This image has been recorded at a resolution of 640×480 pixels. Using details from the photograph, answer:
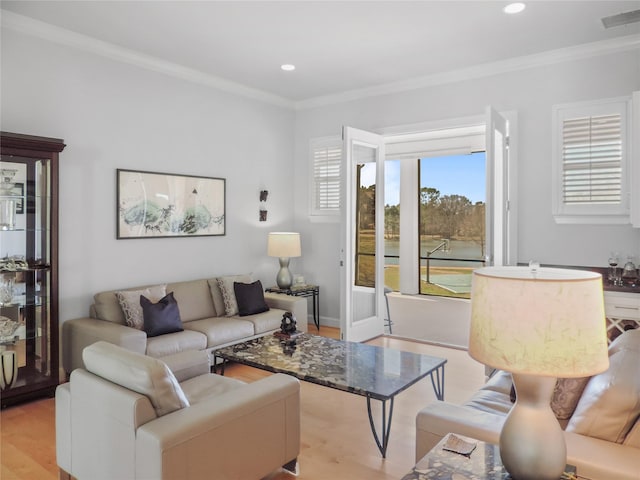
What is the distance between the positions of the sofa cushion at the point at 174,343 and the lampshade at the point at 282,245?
5.84ft

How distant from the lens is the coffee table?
9.14 feet

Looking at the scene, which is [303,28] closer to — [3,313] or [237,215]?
[237,215]

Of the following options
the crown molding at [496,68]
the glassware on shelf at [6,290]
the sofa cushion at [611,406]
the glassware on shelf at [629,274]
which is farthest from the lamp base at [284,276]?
the sofa cushion at [611,406]

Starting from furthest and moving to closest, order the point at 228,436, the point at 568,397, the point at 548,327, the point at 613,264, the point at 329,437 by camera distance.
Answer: the point at 613,264
the point at 329,437
the point at 568,397
the point at 228,436
the point at 548,327

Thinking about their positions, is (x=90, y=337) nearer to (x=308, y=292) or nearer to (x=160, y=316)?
(x=160, y=316)

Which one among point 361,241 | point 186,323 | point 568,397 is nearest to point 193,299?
point 186,323

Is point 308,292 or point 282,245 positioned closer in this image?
point 282,245

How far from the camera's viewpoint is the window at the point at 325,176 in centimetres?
607

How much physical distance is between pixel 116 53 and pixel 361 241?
3.11 meters

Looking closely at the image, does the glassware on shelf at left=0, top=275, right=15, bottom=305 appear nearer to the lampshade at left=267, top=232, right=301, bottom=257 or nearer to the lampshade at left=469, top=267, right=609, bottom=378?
the lampshade at left=267, top=232, right=301, bottom=257

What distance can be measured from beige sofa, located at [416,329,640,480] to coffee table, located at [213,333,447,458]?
72cm

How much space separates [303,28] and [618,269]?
3.45 metres

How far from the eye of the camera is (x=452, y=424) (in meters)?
1.91

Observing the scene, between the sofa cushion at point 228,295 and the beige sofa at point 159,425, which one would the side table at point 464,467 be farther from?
the sofa cushion at point 228,295
